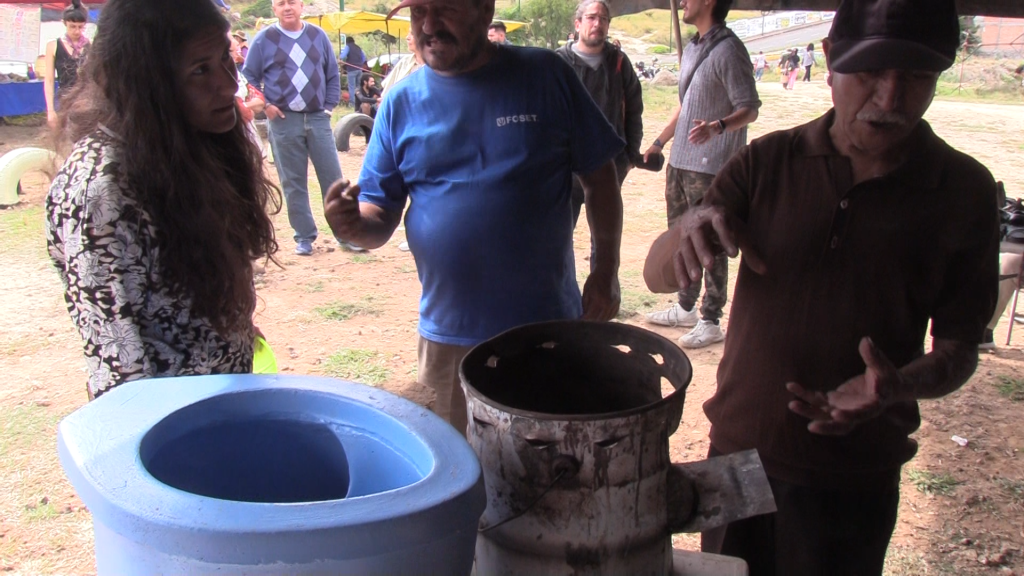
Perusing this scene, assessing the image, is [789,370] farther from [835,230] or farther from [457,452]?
[457,452]

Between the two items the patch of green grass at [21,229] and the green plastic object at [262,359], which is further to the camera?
the patch of green grass at [21,229]

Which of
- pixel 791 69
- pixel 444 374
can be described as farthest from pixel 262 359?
pixel 791 69

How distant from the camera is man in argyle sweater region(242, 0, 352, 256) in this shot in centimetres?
626

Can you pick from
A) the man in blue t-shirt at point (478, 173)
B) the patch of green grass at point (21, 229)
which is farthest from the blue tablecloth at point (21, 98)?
the man in blue t-shirt at point (478, 173)

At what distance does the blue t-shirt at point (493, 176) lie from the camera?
2164 mm

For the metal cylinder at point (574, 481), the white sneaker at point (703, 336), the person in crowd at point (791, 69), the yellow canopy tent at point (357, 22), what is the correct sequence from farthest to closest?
1. the person in crowd at point (791, 69)
2. the yellow canopy tent at point (357, 22)
3. the white sneaker at point (703, 336)
4. the metal cylinder at point (574, 481)

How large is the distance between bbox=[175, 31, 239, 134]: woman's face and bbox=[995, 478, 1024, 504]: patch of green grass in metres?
3.50

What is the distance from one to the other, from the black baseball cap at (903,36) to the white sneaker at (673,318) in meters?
3.83

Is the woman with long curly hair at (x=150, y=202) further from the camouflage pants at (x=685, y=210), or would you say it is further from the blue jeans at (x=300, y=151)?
the blue jeans at (x=300, y=151)

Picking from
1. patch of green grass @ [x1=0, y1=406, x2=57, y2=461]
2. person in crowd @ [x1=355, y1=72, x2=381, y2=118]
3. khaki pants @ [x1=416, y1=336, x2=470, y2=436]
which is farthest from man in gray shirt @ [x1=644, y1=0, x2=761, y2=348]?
person in crowd @ [x1=355, y1=72, x2=381, y2=118]

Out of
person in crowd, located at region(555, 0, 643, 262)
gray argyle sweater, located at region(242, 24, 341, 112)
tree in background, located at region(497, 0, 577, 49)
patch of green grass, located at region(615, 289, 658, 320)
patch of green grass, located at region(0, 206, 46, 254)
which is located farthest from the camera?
tree in background, located at region(497, 0, 577, 49)

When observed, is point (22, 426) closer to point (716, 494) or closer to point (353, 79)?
point (716, 494)

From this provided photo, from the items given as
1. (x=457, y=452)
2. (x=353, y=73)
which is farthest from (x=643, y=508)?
(x=353, y=73)

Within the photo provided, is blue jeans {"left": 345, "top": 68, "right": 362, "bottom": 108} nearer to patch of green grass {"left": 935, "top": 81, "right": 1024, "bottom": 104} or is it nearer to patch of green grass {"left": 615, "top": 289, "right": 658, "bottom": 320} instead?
patch of green grass {"left": 615, "top": 289, "right": 658, "bottom": 320}
